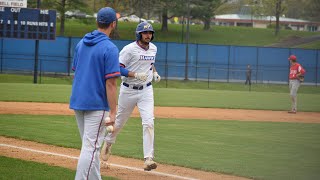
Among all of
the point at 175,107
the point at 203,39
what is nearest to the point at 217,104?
the point at 175,107

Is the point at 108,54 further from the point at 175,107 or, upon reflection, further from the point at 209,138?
the point at 175,107

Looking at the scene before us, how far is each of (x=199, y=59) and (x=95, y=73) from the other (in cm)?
4850

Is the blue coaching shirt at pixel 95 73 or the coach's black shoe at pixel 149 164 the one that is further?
the coach's black shoe at pixel 149 164

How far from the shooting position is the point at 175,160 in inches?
452

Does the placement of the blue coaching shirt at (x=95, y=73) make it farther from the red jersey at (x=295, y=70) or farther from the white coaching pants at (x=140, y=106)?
the red jersey at (x=295, y=70)

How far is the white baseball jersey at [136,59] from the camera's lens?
10.4 metres

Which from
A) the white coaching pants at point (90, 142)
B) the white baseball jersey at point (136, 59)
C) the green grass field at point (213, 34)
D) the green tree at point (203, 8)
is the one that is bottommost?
the white coaching pants at point (90, 142)

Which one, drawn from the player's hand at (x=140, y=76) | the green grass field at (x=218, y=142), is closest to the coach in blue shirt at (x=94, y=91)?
the player's hand at (x=140, y=76)

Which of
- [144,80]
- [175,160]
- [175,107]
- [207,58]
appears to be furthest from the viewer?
[207,58]

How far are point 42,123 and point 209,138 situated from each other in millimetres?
4494

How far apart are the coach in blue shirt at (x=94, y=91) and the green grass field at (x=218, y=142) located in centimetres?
372

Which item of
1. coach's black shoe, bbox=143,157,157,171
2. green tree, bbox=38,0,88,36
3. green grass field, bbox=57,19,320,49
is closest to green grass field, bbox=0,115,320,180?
coach's black shoe, bbox=143,157,157,171

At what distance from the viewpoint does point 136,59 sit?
1047 cm

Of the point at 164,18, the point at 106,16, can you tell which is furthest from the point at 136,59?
the point at 164,18
